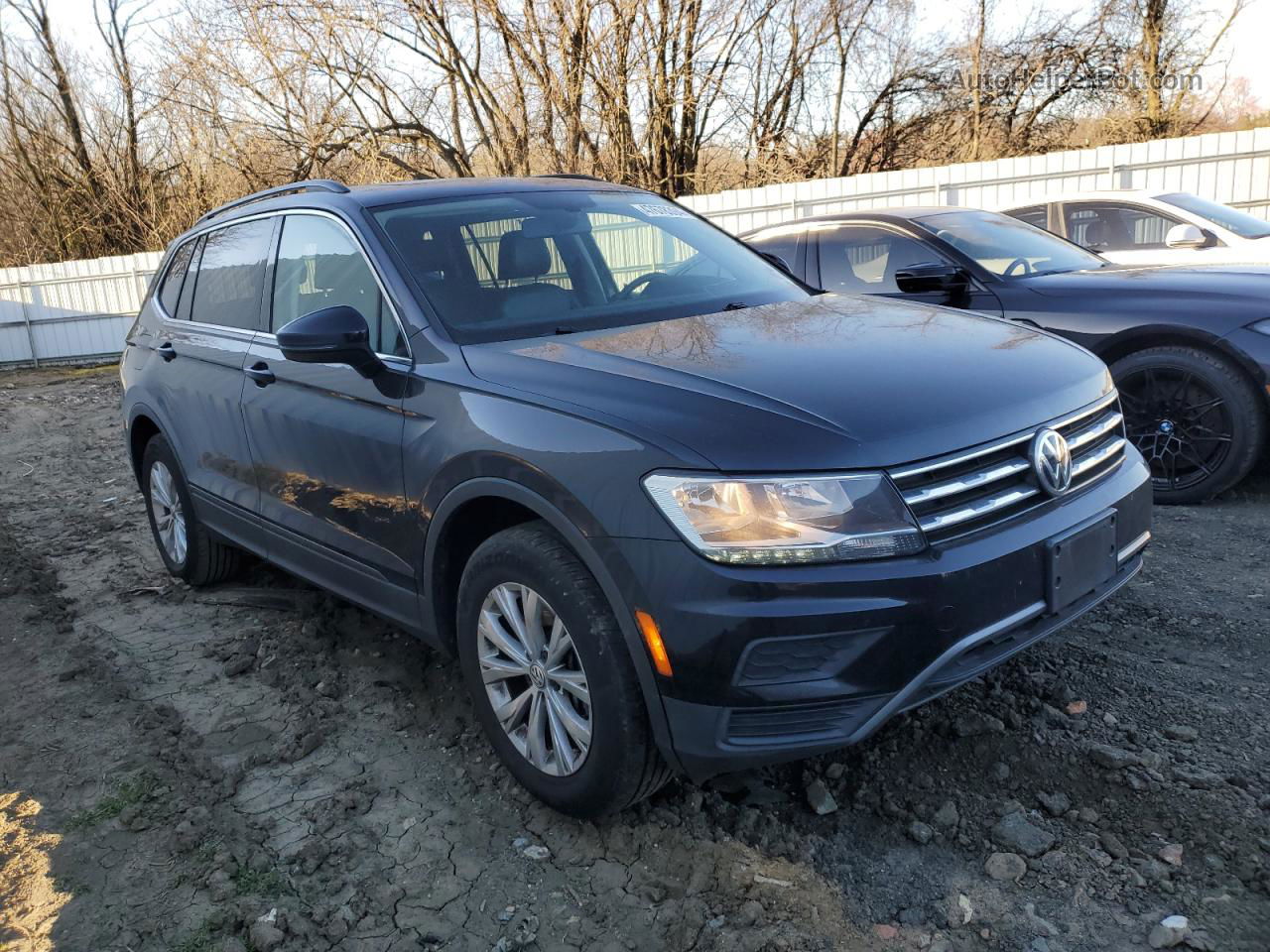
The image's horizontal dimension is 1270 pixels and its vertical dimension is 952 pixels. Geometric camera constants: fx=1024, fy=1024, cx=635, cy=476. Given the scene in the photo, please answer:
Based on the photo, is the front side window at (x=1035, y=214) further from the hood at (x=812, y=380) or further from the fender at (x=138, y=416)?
the fender at (x=138, y=416)

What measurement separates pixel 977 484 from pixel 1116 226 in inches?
250

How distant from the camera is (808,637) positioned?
2.22 metres

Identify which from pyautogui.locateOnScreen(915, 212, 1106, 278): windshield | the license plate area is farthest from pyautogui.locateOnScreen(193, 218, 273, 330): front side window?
pyautogui.locateOnScreen(915, 212, 1106, 278): windshield

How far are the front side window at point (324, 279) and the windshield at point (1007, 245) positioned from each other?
3894 mm

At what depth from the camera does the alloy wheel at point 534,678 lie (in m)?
2.60

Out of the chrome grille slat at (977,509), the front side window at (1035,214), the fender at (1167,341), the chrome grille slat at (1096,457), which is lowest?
the fender at (1167,341)

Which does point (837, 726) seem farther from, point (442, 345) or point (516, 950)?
point (442, 345)

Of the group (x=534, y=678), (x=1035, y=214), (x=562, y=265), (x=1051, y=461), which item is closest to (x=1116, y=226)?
(x=1035, y=214)

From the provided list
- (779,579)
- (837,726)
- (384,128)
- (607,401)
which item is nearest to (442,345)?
(607,401)

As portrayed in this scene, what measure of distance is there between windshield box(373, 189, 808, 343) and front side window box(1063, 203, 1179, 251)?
16.0 feet

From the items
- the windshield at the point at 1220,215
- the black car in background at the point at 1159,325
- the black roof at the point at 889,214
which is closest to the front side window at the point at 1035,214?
the windshield at the point at 1220,215

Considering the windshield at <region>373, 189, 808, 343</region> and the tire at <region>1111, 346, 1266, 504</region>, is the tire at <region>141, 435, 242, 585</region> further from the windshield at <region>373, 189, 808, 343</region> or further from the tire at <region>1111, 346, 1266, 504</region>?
the tire at <region>1111, 346, 1266, 504</region>

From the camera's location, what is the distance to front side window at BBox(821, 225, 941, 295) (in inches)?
244

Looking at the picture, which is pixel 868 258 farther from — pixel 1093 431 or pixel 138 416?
pixel 138 416
